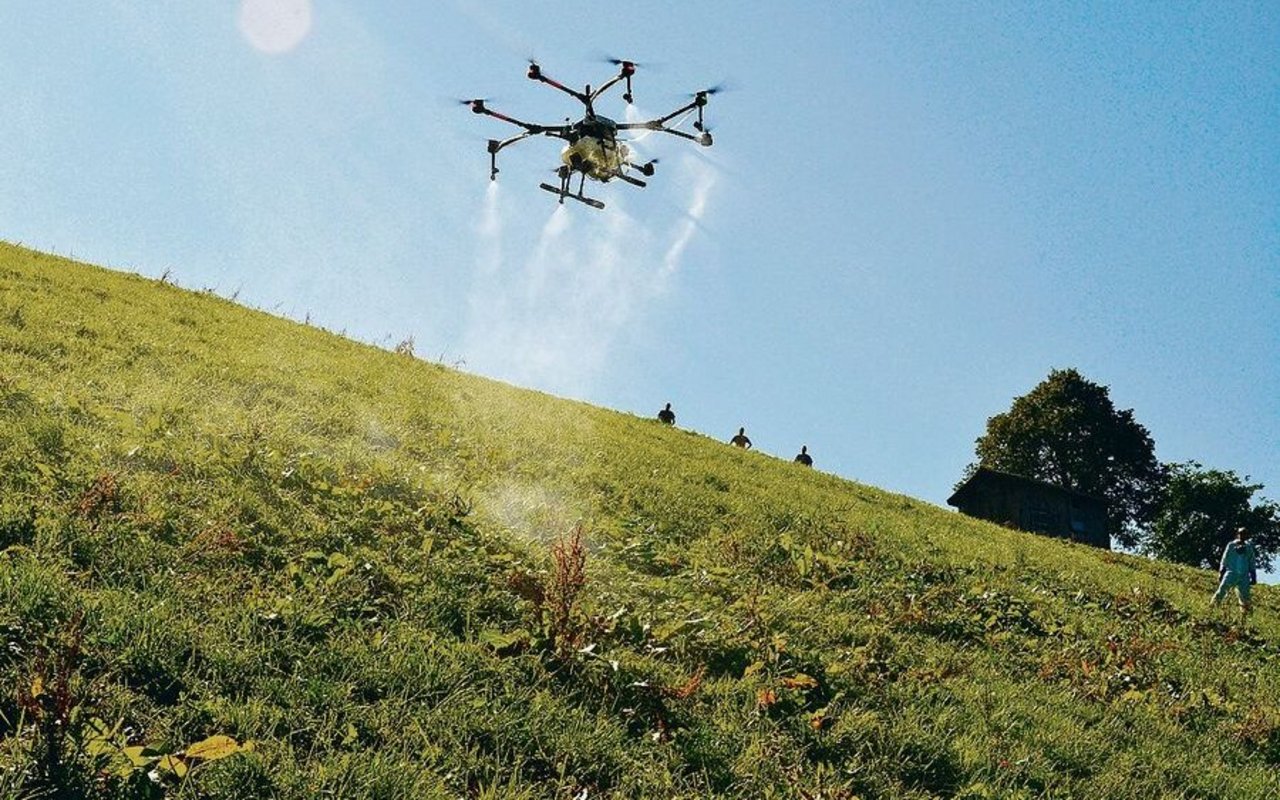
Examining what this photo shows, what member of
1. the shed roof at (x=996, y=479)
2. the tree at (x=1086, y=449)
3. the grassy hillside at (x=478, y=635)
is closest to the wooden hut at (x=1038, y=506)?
the shed roof at (x=996, y=479)

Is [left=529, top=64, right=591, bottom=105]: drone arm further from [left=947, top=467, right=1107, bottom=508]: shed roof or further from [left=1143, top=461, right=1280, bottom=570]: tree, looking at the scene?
[left=1143, top=461, right=1280, bottom=570]: tree

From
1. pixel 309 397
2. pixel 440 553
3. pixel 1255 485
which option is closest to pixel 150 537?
pixel 440 553

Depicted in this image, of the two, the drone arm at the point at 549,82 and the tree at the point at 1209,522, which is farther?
the tree at the point at 1209,522

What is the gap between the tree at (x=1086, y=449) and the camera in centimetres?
6875

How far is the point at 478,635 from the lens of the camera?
21.8 ft

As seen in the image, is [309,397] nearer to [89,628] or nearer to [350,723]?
[89,628]

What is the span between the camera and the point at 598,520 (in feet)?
37.5

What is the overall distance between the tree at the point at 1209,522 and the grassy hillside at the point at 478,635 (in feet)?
203

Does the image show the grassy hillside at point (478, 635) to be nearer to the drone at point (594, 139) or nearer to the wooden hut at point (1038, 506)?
the drone at point (594, 139)

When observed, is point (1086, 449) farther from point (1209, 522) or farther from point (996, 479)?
point (996, 479)

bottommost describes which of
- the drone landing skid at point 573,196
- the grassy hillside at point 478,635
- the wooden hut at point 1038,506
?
the grassy hillside at point 478,635

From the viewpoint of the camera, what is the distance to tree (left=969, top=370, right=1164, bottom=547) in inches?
2707

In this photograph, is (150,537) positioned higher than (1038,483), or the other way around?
(1038,483)

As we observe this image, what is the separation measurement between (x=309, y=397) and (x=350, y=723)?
9.88m
